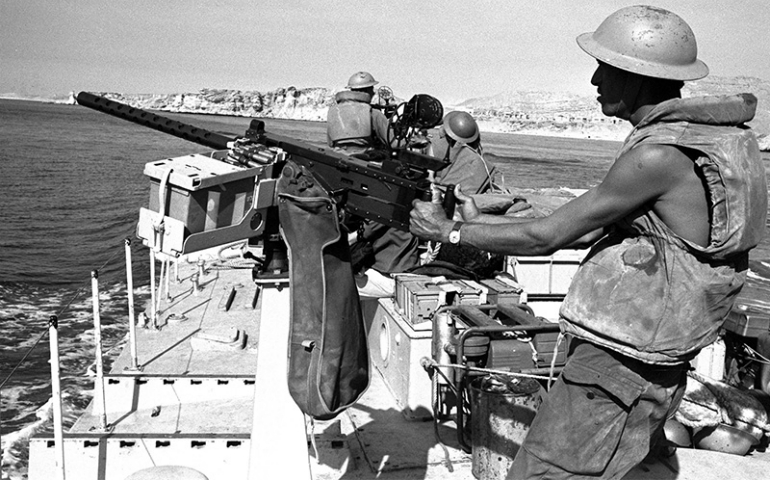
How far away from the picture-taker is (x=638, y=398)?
9.82 ft

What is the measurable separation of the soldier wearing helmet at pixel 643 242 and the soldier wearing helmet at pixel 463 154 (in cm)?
→ 536

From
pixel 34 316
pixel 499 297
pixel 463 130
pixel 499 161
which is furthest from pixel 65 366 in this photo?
pixel 499 161

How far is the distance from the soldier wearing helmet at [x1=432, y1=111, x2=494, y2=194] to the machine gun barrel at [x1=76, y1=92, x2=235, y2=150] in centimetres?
385

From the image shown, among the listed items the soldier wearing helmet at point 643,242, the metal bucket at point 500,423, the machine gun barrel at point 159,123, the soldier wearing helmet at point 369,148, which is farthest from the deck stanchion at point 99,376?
the soldier wearing helmet at point 643,242

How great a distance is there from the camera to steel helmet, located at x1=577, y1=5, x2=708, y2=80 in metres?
2.90

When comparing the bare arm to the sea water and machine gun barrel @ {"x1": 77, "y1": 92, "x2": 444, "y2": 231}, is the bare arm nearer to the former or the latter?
machine gun barrel @ {"x1": 77, "y1": 92, "x2": 444, "y2": 231}

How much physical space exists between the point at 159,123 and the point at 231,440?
2233 millimetres

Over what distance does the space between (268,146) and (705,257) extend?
2.27 m

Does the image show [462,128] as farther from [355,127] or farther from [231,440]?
[231,440]

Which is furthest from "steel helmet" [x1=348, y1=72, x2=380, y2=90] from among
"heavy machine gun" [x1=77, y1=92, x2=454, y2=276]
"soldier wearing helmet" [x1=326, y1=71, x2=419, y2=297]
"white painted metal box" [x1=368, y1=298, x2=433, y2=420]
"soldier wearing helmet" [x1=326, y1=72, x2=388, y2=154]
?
"heavy machine gun" [x1=77, y1=92, x2=454, y2=276]

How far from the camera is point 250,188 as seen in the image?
3.67m

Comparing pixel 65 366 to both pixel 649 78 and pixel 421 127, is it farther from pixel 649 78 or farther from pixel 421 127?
pixel 649 78

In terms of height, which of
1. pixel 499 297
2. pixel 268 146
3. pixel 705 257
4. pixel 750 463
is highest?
pixel 268 146

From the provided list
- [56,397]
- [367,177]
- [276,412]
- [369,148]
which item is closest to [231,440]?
[56,397]
